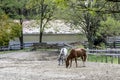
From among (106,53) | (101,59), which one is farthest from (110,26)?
(101,59)

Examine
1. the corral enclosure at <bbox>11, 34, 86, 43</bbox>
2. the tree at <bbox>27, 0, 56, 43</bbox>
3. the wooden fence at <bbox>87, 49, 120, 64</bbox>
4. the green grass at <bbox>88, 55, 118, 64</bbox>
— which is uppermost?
the tree at <bbox>27, 0, 56, 43</bbox>

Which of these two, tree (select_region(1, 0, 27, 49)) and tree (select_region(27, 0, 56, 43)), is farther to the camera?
tree (select_region(27, 0, 56, 43))

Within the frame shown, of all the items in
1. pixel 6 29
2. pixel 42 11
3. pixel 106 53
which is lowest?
pixel 106 53

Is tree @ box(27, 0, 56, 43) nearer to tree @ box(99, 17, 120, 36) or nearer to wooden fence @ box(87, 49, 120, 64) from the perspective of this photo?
tree @ box(99, 17, 120, 36)

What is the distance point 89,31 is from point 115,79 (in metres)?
22.3

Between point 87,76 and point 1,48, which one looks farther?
point 1,48

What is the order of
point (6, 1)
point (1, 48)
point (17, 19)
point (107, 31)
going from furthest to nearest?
point (17, 19)
point (6, 1)
point (1, 48)
point (107, 31)

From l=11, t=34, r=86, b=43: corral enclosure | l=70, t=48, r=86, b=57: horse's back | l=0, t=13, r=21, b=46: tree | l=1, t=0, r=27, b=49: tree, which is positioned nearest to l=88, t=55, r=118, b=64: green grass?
l=70, t=48, r=86, b=57: horse's back

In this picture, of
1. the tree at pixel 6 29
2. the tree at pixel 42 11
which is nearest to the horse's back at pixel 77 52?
the tree at pixel 6 29

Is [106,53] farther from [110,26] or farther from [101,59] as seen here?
[110,26]

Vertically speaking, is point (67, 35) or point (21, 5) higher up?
point (21, 5)

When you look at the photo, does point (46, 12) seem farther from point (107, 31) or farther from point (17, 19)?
point (107, 31)

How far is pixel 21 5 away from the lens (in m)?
51.8

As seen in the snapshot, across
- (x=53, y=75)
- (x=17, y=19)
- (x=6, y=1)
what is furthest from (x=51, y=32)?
(x=53, y=75)
